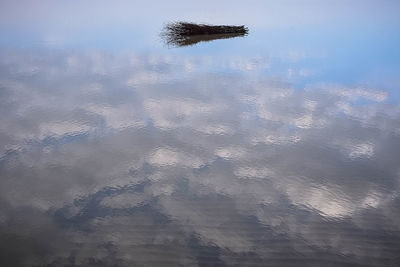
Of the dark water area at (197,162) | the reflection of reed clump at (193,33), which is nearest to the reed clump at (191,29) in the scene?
the reflection of reed clump at (193,33)

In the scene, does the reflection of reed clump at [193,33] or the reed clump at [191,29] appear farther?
the reed clump at [191,29]

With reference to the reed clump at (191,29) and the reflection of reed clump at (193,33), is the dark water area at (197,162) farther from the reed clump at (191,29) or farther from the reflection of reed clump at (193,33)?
the reed clump at (191,29)

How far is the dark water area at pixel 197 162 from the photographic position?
419 cm

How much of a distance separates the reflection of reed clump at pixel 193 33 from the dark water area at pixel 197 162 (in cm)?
505

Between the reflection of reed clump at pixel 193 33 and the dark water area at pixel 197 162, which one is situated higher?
the reflection of reed clump at pixel 193 33

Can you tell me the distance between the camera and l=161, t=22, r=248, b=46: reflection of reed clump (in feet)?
58.3

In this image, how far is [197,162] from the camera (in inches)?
→ 241

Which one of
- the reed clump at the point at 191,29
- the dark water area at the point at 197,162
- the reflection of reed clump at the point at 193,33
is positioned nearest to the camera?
the dark water area at the point at 197,162

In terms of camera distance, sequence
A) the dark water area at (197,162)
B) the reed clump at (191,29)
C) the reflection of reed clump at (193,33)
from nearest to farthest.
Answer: the dark water area at (197,162)
the reflection of reed clump at (193,33)
the reed clump at (191,29)

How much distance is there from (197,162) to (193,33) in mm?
14949

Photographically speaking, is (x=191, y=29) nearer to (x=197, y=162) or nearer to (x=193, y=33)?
(x=193, y=33)

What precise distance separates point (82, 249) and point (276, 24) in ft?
77.6

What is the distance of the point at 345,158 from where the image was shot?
253 inches

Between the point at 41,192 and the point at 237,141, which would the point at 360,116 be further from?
the point at 41,192
